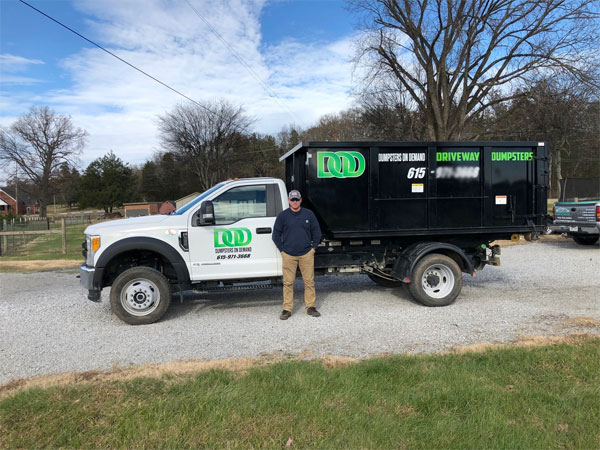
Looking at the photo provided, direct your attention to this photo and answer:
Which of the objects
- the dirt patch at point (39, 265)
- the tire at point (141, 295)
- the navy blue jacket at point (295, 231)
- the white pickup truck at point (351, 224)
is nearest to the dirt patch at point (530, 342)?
the white pickup truck at point (351, 224)

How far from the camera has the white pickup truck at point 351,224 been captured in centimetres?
621

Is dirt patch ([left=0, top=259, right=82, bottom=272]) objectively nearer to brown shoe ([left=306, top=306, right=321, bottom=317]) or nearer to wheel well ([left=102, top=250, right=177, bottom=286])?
wheel well ([left=102, top=250, right=177, bottom=286])

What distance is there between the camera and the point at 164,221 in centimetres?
630

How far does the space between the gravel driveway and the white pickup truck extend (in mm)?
491

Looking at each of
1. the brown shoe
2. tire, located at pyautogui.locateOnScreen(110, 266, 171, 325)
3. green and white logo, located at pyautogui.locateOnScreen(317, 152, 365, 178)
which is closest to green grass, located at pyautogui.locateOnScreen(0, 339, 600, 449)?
the brown shoe

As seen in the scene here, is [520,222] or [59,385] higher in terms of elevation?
[520,222]

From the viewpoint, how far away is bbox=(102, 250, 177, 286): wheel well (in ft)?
21.0

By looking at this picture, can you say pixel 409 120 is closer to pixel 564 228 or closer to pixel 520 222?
pixel 564 228

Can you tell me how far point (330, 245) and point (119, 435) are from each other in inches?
176

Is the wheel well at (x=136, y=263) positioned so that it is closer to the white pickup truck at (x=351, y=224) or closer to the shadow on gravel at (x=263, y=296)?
the white pickup truck at (x=351, y=224)

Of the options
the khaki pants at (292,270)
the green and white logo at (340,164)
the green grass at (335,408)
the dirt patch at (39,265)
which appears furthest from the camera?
the dirt patch at (39,265)

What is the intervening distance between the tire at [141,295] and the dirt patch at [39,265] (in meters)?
7.38

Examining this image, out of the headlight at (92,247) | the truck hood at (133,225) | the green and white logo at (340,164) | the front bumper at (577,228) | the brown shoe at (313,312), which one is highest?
the green and white logo at (340,164)

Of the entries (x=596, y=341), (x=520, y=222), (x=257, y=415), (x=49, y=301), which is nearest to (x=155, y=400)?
(x=257, y=415)
